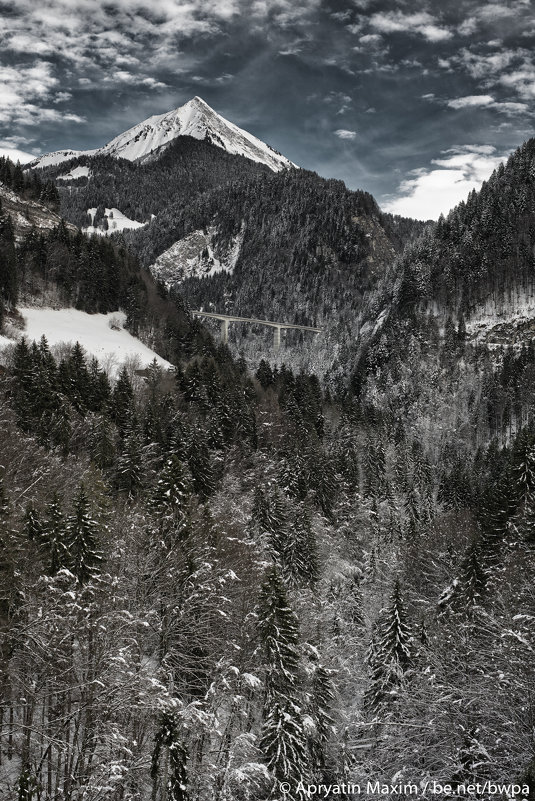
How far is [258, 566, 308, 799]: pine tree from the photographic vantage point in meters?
22.4

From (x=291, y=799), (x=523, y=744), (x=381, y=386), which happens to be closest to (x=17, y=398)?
(x=291, y=799)

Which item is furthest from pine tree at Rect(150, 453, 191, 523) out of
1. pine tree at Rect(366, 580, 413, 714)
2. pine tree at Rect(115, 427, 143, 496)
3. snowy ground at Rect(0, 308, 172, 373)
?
snowy ground at Rect(0, 308, 172, 373)

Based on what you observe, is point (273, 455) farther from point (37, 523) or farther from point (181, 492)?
point (37, 523)

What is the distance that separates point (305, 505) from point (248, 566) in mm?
29556

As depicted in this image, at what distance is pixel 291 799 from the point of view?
74.1 ft

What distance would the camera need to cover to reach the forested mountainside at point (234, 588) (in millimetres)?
18688

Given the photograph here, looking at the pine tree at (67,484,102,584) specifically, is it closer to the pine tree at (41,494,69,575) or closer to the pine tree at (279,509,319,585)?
the pine tree at (41,494,69,575)

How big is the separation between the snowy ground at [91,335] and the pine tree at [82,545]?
55988mm

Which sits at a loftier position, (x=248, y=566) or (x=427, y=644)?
(x=248, y=566)

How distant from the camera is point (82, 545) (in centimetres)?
2362

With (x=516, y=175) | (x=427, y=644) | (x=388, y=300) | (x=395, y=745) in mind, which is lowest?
(x=427, y=644)

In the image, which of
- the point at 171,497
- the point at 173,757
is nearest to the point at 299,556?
the point at 171,497

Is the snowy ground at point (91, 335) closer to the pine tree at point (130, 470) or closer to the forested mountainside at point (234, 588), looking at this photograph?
the forested mountainside at point (234, 588)

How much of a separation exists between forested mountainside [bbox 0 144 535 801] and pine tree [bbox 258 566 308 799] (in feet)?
0.39
